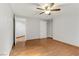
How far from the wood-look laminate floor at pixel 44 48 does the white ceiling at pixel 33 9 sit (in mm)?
338

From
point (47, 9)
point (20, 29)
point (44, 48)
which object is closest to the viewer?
point (47, 9)

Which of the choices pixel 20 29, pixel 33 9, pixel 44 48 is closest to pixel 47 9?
pixel 33 9

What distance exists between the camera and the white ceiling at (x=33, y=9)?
1138 millimetres

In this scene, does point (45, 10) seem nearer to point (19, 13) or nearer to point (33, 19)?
point (33, 19)

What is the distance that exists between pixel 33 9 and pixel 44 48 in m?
0.56

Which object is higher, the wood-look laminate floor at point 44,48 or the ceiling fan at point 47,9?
the ceiling fan at point 47,9

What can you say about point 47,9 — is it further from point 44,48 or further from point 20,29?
point 44,48

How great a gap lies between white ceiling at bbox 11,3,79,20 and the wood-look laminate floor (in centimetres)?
34

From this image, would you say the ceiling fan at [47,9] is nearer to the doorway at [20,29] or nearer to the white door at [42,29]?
the white door at [42,29]

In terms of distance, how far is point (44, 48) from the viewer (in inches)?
55.1

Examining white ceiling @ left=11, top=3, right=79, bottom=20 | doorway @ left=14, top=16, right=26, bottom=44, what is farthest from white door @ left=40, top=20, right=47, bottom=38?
doorway @ left=14, top=16, right=26, bottom=44

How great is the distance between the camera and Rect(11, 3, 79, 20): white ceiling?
1.14 metres

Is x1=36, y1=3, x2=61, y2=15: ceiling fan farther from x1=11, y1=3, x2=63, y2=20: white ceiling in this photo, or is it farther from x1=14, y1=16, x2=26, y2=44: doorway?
x1=14, y1=16, x2=26, y2=44: doorway

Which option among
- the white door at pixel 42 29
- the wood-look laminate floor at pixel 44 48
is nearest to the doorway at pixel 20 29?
the wood-look laminate floor at pixel 44 48
